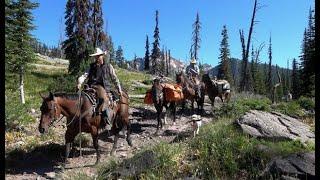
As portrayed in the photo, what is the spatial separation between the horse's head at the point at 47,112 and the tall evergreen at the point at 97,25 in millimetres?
33614

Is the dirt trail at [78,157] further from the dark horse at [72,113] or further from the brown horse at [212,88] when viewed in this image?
the brown horse at [212,88]

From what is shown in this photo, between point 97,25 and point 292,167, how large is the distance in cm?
4022

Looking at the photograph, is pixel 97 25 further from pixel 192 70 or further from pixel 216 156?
pixel 216 156

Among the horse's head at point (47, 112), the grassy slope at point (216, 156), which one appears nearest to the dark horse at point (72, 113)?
→ the horse's head at point (47, 112)

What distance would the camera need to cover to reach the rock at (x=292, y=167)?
8250mm

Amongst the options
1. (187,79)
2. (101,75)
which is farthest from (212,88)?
(101,75)

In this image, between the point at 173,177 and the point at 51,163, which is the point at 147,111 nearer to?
the point at 51,163

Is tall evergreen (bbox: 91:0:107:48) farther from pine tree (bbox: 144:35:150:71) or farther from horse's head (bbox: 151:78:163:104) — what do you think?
pine tree (bbox: 144:35:150:71)

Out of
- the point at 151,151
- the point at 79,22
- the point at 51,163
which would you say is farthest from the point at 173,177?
the point at 79,22

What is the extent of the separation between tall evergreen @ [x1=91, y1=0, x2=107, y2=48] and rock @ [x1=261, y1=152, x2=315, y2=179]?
37.8 metres

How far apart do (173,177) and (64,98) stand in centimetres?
471

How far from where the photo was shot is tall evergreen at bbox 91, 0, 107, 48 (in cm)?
4550

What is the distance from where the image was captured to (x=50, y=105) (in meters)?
11.9

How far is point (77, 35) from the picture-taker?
45219 millimetres
